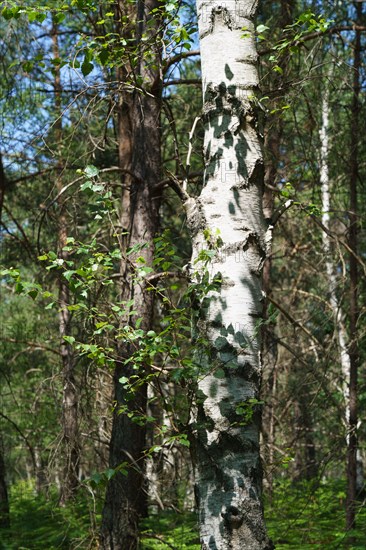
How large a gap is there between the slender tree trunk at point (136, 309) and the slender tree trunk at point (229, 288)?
2.21 metres

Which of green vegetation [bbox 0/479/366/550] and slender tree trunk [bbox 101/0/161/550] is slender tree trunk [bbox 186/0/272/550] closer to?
slender tree trunk [bbox 101/0/161/550]

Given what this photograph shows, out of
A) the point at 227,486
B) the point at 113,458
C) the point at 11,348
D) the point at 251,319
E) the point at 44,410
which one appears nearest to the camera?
the point at 227,486

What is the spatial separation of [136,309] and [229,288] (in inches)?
115

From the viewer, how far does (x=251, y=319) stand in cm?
258

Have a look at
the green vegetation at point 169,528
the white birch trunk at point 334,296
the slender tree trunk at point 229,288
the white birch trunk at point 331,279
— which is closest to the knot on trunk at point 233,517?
the slender tree trunk at point 229,288

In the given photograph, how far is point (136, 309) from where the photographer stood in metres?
5.45

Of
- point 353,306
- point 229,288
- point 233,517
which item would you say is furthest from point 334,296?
point 233,517

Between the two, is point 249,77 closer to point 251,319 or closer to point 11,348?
point 251,319

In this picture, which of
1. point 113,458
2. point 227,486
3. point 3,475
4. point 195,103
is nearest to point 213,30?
point 227,486

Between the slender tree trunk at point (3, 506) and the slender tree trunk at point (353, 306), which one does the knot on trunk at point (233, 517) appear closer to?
A: the slender tree trunk at point (353, 306)

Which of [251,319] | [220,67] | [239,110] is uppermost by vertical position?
[220,67]

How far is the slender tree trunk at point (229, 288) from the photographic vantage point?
2.42m

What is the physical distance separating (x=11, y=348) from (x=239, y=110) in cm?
991

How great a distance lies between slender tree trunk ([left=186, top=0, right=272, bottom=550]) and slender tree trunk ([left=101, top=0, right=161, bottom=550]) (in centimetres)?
221
